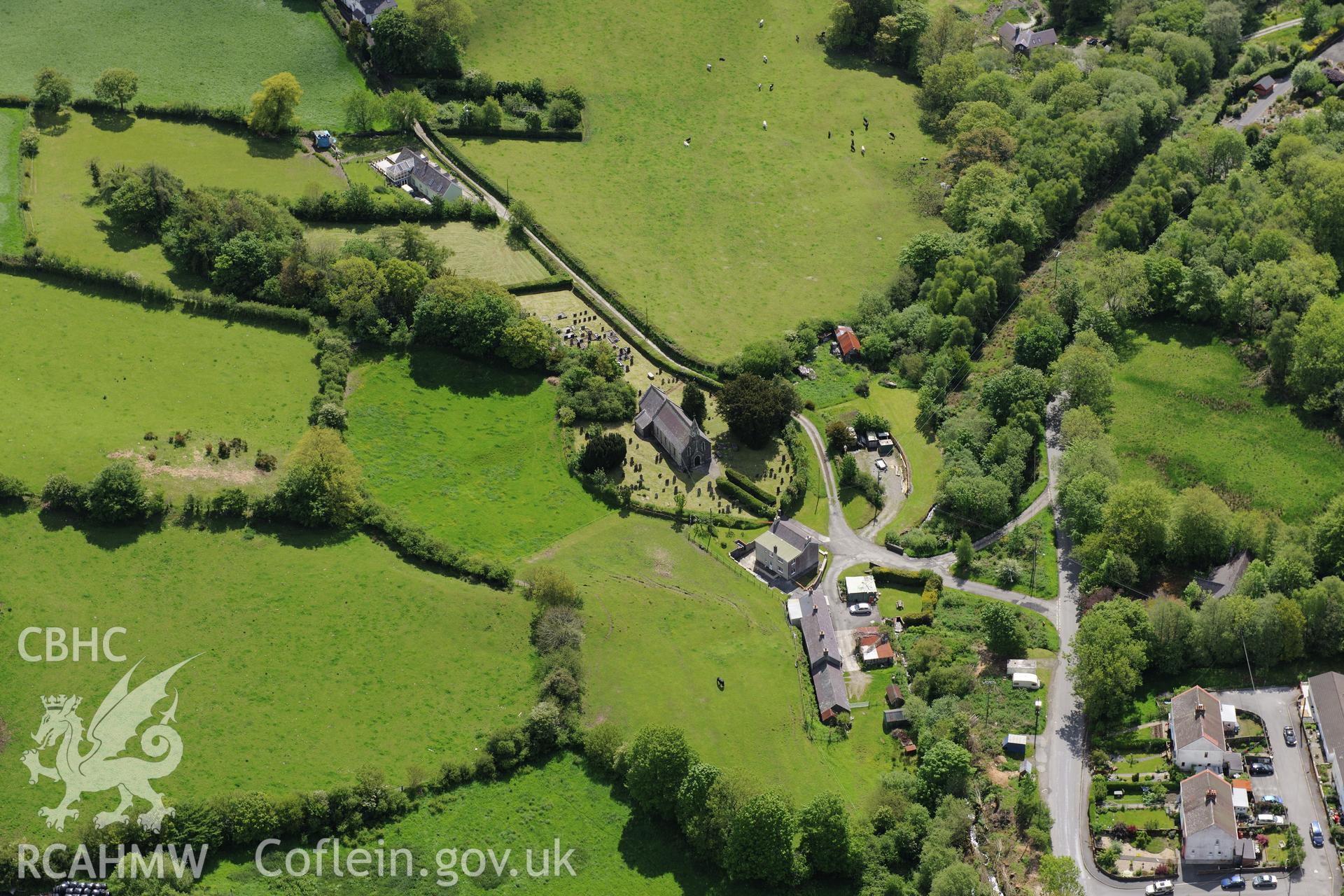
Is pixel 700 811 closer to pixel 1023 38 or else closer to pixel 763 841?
pixel 763 841

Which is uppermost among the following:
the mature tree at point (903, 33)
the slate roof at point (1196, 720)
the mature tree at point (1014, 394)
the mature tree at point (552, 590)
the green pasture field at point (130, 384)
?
the mature tree at point (903, 33)

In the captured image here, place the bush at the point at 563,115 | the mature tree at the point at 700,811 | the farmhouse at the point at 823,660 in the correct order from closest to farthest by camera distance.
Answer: the mature tree at the point at 700,811
the farmhouse at the point at 823,660
the bush at the point at 563,115

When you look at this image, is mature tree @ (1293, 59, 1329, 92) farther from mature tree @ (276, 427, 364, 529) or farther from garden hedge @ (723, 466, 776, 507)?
mature tree @ (276, 427, 364, 529)

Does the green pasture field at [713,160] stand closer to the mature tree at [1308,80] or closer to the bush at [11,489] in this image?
the mature tree at [1308,80]

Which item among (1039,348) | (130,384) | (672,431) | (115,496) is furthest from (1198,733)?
(130,384)

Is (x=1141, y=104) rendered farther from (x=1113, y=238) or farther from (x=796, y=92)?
(x=796, y=92)

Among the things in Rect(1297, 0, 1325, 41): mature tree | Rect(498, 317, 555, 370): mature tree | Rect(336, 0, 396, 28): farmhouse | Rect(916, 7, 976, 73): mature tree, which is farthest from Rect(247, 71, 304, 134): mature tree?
Rect(1297, 0, 1325, 41): mature tree

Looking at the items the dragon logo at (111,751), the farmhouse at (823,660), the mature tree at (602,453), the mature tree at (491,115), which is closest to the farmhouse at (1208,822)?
the farmhouse at (823,660)
